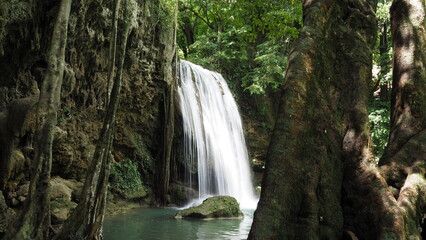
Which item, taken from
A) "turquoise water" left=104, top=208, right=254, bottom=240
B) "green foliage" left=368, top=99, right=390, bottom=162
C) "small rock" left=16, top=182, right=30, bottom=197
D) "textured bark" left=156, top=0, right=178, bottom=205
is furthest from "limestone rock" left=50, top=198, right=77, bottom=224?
"green foliage" left=368, top=99, right=390, bottom=162

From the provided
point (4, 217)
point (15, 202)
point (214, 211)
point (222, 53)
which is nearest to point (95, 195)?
point (4, 217)

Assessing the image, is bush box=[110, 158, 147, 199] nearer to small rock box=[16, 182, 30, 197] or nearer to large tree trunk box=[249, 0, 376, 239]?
small rock box=[16, 182, 30, 197]

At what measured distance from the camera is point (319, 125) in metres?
4.35

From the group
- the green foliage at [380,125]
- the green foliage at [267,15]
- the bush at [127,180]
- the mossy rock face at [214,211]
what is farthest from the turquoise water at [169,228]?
the green foliage at [380,125]

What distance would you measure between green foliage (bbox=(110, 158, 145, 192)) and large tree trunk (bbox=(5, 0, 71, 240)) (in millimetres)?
8910

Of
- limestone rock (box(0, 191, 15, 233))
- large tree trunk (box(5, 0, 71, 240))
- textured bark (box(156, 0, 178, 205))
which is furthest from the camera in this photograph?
textured bark (box(156, 0, 178, 205))

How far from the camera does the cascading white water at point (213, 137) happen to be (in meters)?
17.2

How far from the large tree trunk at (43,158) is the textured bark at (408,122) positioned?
190 inches

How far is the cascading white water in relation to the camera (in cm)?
1719

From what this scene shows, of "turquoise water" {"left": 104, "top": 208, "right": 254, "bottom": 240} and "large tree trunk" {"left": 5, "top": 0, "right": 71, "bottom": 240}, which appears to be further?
"turquoise water" {"left": 104, "top": 208, "right": 254, "bottom": 240}

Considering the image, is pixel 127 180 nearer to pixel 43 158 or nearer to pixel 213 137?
pixel 213 137

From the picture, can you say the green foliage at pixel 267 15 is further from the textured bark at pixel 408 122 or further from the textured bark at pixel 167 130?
the textured bark at pixel 167 130

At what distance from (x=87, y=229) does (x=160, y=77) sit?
10.5m

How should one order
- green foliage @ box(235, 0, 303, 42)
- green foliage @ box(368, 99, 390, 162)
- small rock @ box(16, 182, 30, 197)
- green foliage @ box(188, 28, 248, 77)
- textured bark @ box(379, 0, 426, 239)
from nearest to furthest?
textured bark @ box(379, 0, 426, 239)
green foliage @ box(235, 0, 303, 42)
small rock @ box(16, 182, 30, 197)
green foliage @ box(368, 99, 390, 162)
green foliage @ box(188, 28, 248, 77)
